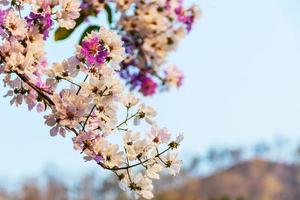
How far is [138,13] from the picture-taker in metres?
3.45

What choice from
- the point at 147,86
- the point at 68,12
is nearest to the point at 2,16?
the point at 68,12

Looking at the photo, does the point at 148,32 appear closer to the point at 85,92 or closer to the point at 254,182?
the point at 85,92

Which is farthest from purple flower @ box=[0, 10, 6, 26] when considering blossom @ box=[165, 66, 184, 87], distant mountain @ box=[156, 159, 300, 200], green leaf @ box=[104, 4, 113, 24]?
distant mountain @ box=[156, 159, 300, 200]

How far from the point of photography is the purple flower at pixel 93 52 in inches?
78.5

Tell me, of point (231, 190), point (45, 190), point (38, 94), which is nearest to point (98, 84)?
point (38, 94)

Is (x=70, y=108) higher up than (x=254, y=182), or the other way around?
(x=254, y=182)

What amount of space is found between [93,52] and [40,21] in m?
0.21

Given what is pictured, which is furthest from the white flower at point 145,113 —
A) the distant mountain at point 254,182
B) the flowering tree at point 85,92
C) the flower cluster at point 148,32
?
the distant mountain at point 254,182

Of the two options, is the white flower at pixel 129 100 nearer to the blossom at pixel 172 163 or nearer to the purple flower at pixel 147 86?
the blossom at pixel 172 163

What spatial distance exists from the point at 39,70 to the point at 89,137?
273mm

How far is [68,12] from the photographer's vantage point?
2.08 m

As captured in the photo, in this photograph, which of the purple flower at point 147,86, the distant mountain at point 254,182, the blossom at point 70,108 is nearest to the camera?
the blossom at point 70,108

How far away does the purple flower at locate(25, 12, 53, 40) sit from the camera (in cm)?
209

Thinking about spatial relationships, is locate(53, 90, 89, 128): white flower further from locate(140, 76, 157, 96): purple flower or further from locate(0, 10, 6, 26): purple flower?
locate(140, 76, 157, 96): purple flower
